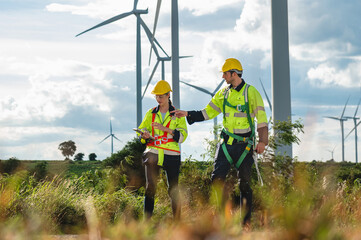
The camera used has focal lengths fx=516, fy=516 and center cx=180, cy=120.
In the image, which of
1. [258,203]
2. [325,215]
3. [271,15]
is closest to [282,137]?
[258,203]

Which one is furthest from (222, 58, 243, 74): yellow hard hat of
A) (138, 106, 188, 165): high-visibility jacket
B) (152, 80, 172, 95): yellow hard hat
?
(138, 106, 188, 165): high-visibility jacket

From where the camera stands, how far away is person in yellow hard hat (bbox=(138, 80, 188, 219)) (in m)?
8.22

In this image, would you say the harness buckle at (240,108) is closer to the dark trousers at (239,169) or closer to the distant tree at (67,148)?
the dark trousers at (239,169)

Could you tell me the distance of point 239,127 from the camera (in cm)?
792

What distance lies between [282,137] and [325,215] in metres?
10.5

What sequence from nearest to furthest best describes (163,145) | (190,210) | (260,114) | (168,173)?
1. (260,114)
2. (163,145)
3. (168,173)
4. (190,210)

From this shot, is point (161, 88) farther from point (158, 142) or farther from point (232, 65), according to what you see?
point (232, 65)

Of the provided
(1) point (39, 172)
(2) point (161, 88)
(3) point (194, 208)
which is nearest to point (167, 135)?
(2) point (161, 88)

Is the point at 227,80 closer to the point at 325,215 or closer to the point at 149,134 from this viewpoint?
the point at 149,134

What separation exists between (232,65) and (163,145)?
1.67 metres

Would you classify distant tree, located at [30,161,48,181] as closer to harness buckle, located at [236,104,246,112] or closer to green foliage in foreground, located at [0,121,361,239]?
green foliage in foreground, located at [0,121,361,239]

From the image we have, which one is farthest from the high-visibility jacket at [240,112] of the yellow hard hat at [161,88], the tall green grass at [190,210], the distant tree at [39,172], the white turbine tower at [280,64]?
the distant tree at [39,172]

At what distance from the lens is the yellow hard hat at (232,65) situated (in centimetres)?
807

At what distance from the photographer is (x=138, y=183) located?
1842 centimetres
